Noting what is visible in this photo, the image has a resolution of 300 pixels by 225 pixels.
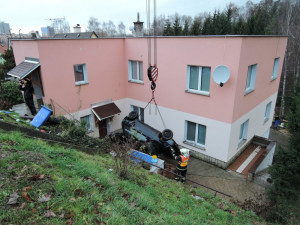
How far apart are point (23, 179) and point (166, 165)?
7760 millimetres

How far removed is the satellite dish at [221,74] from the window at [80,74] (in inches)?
295

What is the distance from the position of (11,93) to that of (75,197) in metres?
13.3

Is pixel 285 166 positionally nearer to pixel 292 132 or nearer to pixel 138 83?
pixel 292 132

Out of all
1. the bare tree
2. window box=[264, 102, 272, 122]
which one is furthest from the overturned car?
the bare tree

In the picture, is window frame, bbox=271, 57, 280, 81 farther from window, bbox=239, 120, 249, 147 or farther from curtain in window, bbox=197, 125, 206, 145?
curtain in window, bbox=197, 125, 206, 145

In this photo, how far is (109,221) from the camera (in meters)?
3.46

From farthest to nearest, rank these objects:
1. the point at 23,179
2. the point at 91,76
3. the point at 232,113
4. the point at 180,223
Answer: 1. the point at 91,76
2. the point at 232,113
3. the point at 180,223
4. the point at 23,179

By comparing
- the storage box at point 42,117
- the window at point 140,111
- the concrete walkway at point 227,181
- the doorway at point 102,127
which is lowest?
the concrete walkway at point 227,181

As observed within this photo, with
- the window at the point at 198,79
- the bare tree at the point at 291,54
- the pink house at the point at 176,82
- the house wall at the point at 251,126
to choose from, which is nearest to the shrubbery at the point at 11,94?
the pink house at the point at 176,82

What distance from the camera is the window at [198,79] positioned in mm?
10522

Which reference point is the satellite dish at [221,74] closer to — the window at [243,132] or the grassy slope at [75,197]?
the window at [243,132]

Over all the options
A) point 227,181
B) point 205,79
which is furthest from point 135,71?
point 227,181

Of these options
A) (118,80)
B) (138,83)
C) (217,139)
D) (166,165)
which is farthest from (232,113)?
(118,80)

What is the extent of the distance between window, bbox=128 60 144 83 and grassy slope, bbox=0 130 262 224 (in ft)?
28.6
